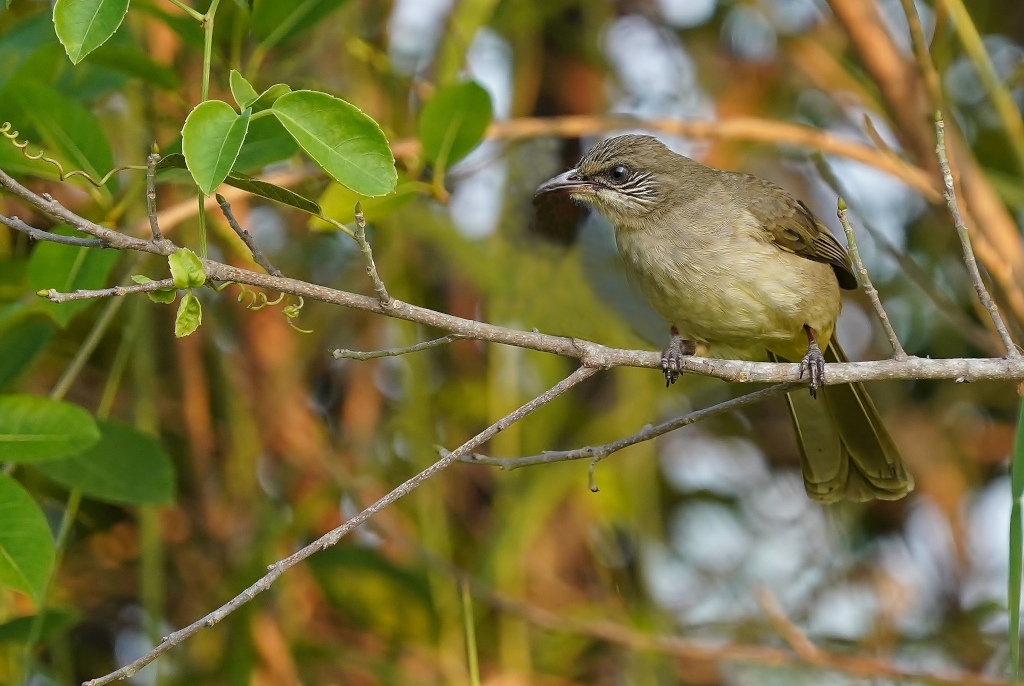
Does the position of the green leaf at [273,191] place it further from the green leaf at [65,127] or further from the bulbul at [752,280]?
the bulbul at [752,280]

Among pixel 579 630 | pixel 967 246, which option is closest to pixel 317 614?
pixel 579 630

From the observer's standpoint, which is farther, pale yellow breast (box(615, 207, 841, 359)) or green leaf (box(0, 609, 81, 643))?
pale yellow breast (box(615, 207, 841, 359))

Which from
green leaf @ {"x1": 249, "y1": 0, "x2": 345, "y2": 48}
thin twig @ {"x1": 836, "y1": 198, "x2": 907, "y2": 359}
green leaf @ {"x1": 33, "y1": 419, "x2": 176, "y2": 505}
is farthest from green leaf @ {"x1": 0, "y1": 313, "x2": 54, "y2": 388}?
thin twig @ {"x1": 836, "y1": 198, "x2": 907, "y2": 359}

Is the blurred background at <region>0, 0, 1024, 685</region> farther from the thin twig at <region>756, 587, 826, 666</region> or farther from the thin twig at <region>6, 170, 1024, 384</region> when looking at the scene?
the thin twig at <region>6, 170, 1024, 384</region>

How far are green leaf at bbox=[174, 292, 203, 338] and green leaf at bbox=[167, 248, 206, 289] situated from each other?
0.05 metres

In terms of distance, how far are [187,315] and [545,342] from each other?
2.37ft

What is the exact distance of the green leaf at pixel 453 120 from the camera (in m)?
3.30

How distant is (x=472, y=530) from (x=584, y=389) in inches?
33.2

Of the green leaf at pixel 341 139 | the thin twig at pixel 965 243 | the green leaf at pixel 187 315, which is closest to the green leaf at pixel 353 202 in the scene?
the green leaf at pixel 341 139

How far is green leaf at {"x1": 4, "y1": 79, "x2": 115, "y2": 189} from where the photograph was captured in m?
2.80

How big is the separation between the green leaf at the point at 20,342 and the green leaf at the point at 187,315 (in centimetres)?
137

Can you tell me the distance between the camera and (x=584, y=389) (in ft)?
17.7

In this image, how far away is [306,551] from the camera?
7.21 ft

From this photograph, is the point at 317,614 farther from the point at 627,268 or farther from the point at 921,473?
the point at 921,473
